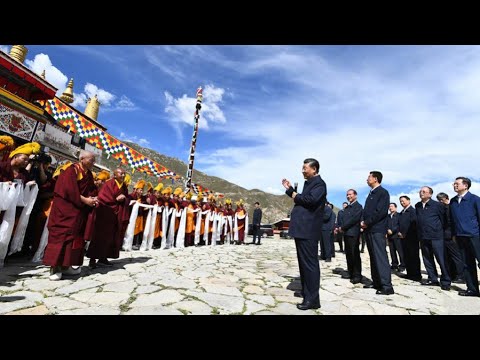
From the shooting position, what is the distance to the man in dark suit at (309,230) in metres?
3.09

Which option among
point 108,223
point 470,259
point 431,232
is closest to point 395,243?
point 431,232

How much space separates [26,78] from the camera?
8242 mm

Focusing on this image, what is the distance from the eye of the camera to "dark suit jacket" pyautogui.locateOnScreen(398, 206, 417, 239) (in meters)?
5.95

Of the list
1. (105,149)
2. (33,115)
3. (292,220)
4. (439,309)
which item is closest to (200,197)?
(105,149)

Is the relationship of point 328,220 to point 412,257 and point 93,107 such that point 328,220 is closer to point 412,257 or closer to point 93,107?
point 412,257

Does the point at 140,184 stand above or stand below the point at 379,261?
above

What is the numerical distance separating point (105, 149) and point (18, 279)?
9210 millimetres

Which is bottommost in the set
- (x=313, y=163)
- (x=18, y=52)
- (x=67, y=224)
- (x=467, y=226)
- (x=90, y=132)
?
(x=67, y=224)

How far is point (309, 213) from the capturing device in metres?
3.31

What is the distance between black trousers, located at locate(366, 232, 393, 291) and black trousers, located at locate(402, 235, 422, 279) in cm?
197

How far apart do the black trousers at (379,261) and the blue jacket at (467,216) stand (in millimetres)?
1359

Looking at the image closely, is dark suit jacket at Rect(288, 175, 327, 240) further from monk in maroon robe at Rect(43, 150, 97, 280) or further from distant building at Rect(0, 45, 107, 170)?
distant building at Rect(0, 45, 107, 170)

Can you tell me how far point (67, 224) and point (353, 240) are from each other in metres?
5.30
